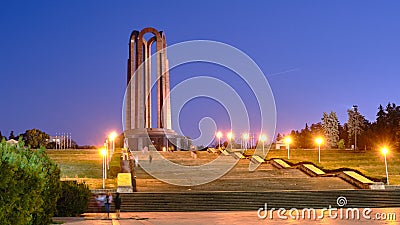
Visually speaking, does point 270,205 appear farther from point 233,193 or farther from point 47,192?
point 47,192

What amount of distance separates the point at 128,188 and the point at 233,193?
3.56 m

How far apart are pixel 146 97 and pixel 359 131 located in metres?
33.1

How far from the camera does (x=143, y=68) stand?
4481 cm

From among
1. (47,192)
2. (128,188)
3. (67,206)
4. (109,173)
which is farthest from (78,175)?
(47,192)

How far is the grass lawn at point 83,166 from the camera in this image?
21.4 m

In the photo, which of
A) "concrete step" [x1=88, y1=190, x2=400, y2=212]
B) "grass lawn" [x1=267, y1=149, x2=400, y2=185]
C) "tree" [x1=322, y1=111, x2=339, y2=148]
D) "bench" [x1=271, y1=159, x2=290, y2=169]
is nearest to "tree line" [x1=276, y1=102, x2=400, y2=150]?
"tree" [x1=322, y1=111, x2=339, y2=148]

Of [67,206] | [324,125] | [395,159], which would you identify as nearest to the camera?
[67,206]

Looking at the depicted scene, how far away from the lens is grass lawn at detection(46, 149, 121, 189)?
2136 cm

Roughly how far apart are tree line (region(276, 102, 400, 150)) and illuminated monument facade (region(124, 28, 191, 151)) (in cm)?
2112

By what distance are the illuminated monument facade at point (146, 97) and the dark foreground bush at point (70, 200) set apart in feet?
94.9

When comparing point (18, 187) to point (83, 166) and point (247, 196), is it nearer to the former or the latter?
point (247, 196)

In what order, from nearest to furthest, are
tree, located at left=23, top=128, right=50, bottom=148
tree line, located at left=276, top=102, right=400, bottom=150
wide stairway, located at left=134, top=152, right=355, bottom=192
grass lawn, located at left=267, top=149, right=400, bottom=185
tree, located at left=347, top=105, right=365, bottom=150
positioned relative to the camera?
wide stairway, located at left=134, top=152, right=355, bottom=192
grass lawn, located at left=267, top=149, right=400, bottom=185
tree line, located at left=276, top=102, right=400, bottom=150
tree, located at left=23, top=128, right=50, bottom=148
tree, located at left=347, top=105, right=365, bottom=150

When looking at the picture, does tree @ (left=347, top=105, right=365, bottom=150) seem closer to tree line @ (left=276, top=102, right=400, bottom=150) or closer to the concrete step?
tree line @ (left=276, top=102, right=400, bottom=150)

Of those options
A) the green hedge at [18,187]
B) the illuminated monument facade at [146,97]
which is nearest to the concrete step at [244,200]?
the green hedge at [18,187]
